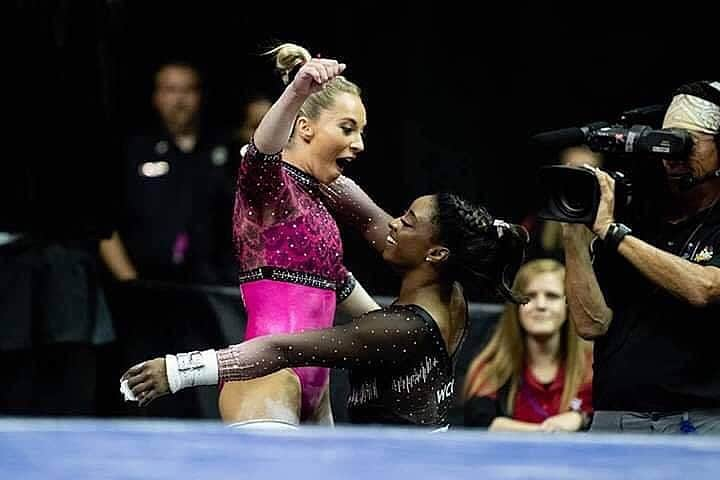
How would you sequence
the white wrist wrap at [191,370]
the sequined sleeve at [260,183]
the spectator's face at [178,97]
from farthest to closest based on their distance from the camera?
the spectator's face at [178,97] < the sequined sleeve at [260,183] < the white wrist wrap at [191,370]

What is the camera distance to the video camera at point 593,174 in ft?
14.5

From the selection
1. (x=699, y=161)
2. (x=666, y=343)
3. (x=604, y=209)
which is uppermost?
(x=699, y=161)

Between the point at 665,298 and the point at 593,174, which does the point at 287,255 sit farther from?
the point at 665,298

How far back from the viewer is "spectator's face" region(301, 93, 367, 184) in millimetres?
4477

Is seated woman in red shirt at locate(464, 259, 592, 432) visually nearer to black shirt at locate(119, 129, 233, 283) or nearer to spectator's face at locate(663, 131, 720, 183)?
black shirt at locate(119, 129, 233, 283)

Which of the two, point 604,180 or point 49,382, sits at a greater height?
point 604,180

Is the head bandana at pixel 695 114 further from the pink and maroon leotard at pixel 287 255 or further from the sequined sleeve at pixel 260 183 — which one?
the sequined sleeve at pixel 260 183

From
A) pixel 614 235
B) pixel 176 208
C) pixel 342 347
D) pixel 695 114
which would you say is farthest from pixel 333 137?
pixel 176 208

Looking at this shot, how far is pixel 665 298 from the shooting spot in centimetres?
449

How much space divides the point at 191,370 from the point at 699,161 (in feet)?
4.28

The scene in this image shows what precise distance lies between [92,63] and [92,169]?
36 cm

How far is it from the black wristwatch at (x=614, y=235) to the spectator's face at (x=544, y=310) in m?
1.36

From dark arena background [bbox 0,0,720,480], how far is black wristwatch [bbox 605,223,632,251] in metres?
1.28

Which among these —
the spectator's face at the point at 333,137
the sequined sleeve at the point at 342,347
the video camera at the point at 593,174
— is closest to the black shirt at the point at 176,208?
the spectator's face at the point at 333,137
